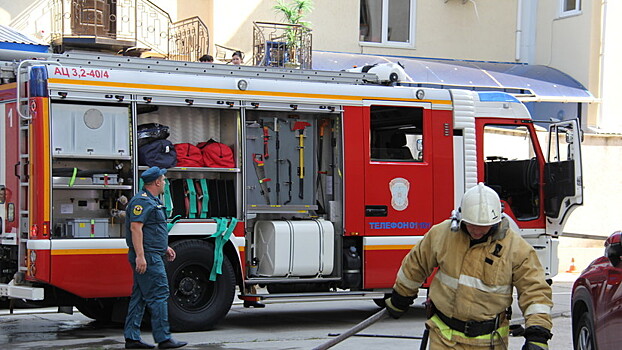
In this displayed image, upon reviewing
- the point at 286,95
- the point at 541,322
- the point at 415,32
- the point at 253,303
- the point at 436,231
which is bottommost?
the point at 253,303

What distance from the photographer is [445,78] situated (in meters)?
22.1

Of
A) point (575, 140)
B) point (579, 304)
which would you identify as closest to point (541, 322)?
point (579, 304)

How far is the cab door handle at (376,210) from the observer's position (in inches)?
474

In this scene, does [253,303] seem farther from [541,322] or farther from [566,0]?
[566,0]

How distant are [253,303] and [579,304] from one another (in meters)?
4.44

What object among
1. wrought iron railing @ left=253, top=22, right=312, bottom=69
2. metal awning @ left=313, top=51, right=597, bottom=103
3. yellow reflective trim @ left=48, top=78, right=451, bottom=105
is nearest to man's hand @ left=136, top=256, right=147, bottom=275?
yellow reflective trim @ left=48, top=78, right=451, bottom=105

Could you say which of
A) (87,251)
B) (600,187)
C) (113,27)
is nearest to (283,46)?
(113,27)

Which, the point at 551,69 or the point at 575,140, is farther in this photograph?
the point at 551,69

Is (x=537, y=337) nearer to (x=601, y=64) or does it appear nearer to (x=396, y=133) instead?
→ (x=396, y=133)

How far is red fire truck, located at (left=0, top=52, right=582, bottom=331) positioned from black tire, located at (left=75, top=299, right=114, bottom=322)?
0.03 m

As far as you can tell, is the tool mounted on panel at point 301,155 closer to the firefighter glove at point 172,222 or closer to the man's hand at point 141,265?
the firefighter glove at point 172,222

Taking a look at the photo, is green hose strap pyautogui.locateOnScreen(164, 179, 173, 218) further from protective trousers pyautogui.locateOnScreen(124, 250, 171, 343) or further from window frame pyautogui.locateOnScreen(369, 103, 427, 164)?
window frame pyautogui.locateOnScreen(369, 103, 427, 164)

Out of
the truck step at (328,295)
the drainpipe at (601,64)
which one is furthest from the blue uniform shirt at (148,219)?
the drainpipe at (601,64)

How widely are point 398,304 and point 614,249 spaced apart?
1.99 metres
